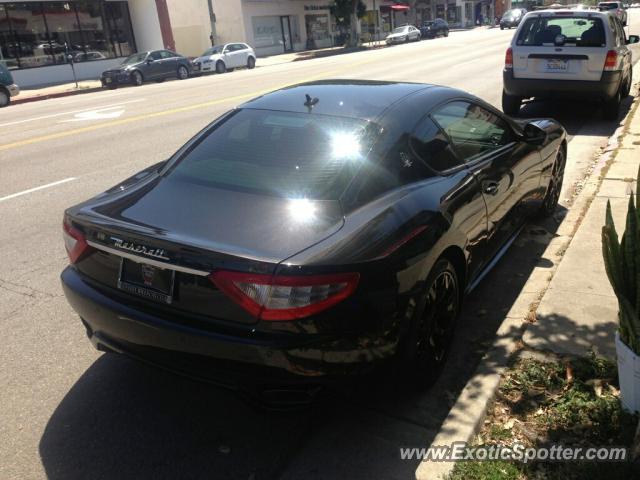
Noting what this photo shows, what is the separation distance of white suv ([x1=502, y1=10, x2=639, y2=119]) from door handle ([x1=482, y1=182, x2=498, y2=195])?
22.5 feet

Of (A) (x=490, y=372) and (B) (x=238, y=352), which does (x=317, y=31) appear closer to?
(A) (x=490, y=372)

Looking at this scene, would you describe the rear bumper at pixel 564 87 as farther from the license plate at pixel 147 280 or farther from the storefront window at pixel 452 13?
the storefront window at pixel 452 13

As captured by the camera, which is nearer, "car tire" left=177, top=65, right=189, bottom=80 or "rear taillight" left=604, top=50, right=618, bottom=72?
"rear taillight" left=604, top=50, right=618, bottom=72

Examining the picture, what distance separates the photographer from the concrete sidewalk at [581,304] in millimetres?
3678

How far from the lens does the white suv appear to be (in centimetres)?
984

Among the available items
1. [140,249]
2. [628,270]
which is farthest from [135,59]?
[628,270]

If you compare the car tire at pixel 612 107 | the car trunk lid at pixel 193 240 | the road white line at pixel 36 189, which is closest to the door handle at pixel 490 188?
the car trunk lid at pixel 193 240

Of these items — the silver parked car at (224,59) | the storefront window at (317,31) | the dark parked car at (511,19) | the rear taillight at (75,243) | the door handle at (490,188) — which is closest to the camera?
the rear taillight at (75,243)

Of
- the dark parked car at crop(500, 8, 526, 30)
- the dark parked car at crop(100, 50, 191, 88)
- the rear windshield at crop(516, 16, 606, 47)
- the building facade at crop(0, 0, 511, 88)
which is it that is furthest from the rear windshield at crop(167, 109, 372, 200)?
the dark parked car at crop(500, 8, 526, 30)

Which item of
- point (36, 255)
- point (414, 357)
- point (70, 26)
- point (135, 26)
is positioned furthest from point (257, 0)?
point (414, 357)

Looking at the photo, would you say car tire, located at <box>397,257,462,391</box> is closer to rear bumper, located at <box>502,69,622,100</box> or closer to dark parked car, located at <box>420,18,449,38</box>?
rear bumper, located at <box>502,69,622,100</box>

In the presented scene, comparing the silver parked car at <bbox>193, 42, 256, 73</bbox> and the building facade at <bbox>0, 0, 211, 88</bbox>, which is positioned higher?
the building facade at <bbox>0, 0, 211, 88</bbox>

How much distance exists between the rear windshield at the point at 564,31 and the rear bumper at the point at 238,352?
9.04 meters

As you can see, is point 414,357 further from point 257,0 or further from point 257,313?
point 257,0
